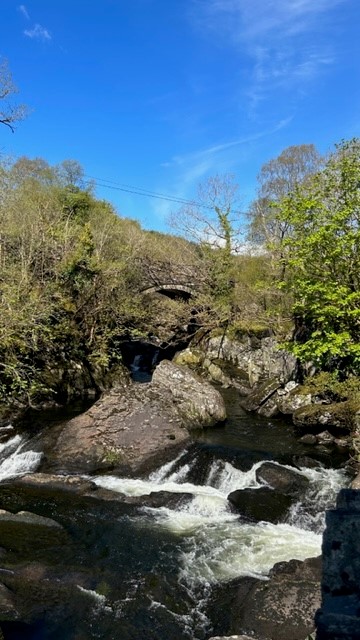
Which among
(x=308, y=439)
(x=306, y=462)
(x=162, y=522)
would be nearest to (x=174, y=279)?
(x=308, y=439)

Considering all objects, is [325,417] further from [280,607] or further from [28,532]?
[28,532]

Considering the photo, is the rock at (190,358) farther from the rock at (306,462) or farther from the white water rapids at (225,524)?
the white water rapids at (225,524)

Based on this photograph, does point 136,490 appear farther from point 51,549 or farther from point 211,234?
point 211,234

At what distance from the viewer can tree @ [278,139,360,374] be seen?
17.2m

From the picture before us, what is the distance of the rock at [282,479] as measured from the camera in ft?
42.2

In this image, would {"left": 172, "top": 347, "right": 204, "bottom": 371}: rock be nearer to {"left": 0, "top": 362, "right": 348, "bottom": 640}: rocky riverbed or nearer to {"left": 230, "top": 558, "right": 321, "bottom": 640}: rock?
{"left": 0, "top": 362, "right": 348, "bottom": 640}: rocky riverbed

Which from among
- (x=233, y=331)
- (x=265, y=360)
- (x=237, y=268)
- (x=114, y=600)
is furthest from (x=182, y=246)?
(x=114, y=600)

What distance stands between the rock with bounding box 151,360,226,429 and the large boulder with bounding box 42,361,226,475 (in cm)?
4

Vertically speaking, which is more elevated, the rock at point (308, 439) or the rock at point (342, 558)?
the rock at point (342, 558)

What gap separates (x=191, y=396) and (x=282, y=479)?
259 inches

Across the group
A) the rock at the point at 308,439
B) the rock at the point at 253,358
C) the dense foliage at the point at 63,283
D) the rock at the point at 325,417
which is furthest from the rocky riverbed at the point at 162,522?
the dense foliage at the point at 63,283

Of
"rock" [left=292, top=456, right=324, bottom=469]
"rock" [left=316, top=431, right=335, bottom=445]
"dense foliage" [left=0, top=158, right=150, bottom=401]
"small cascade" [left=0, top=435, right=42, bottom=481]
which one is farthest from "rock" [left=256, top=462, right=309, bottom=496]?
"dense foliage" [left=0, top=158, right=150, bottom=401]

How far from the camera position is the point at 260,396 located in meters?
22.1

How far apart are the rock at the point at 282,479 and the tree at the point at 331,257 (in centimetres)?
531
